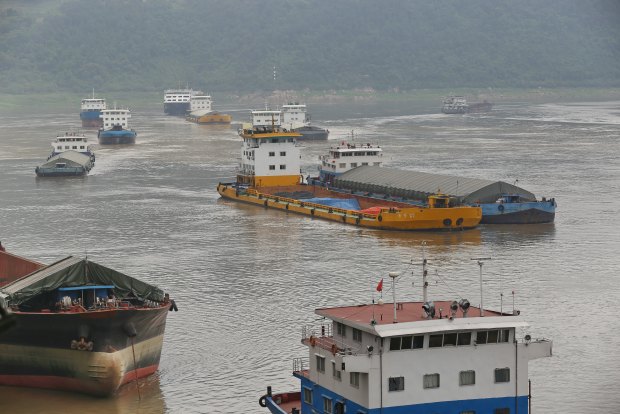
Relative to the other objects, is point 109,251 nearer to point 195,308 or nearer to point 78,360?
point 195,308

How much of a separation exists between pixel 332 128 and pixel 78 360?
129m

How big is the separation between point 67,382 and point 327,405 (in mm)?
10121

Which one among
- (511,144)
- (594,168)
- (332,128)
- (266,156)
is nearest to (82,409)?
(266,156)

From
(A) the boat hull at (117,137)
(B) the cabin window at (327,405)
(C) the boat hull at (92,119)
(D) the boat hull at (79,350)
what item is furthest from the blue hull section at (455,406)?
(C) the boat hull at (92,119)

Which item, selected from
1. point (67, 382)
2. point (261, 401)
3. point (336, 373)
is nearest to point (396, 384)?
point (336, 373)

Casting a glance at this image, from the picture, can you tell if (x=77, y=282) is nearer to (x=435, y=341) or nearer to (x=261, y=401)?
(x=261, y=401)

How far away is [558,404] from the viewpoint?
108 feet

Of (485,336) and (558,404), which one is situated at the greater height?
(485,336)

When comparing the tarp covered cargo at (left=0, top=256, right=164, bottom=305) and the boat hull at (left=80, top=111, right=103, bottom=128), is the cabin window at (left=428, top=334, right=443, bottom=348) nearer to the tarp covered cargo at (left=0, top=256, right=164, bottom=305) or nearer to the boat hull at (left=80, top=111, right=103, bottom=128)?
the tarp covered cargo at (left=0, top=256, right=164, bottom=305)

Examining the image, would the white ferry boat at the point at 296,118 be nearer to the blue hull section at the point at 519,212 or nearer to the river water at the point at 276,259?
the river water at the point at 276,259

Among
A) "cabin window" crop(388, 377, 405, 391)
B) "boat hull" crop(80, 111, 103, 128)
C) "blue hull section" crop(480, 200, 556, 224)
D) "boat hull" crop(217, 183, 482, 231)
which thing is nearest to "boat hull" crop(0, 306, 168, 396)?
"cabin window" crop(388, 377, 405, 391)

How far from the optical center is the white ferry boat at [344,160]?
8375 cm

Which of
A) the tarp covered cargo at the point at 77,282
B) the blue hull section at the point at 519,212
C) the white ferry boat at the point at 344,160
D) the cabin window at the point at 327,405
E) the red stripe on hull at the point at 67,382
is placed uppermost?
the white ferry boat at the point at 344,160

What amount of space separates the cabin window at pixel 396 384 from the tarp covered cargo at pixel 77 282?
495 inches
